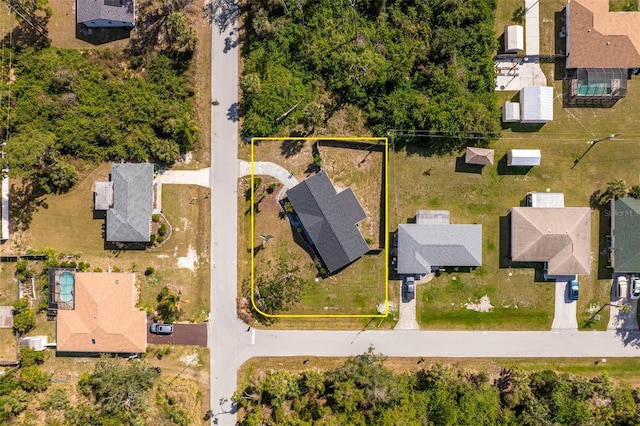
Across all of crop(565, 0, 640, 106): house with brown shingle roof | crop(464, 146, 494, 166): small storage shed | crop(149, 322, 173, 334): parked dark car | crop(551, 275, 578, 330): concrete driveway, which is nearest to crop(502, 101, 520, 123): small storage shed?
crop(464, 146, 494, 166): small storage shed

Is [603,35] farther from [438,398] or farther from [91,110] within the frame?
[91,110]

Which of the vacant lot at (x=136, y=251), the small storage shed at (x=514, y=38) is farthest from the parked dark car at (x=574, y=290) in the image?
the vacant lot at (x=136, y=251)

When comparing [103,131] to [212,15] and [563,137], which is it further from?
[563,137]

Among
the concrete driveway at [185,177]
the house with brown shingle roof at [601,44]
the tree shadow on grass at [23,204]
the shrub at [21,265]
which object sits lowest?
the shrub at [21,265]

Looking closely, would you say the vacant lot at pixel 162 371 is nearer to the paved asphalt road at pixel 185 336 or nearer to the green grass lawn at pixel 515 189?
the paved asphalt road at pixel 185 336

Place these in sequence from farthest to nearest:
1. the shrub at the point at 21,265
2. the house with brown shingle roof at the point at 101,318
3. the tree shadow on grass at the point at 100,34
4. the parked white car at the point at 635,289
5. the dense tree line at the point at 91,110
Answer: the tree shadow on grass at the point at 100,34
the shrub at the point at 21,265
the parked white car at the point at 635,289
the dense tree line at the point at 91,110
the house with brown shingle roof at the point at 101,318

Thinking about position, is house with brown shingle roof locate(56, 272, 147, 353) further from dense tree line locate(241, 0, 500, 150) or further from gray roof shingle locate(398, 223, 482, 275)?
gray roof shingle locate(398, 223, 482, 275)
